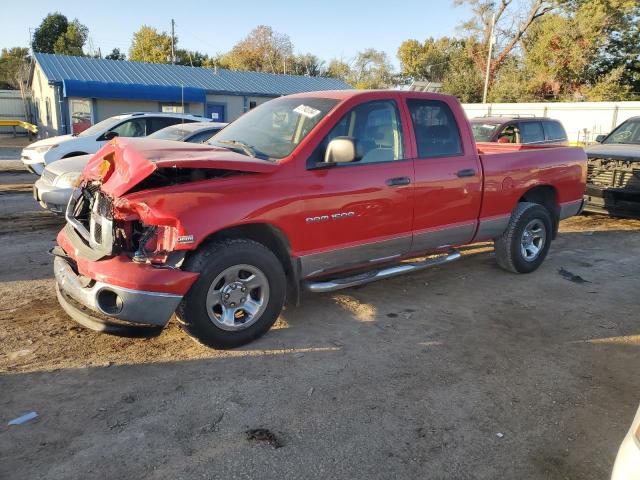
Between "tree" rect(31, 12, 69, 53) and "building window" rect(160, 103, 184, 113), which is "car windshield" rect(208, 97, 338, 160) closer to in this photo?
"building window" rect(160, 103, 184, 113)

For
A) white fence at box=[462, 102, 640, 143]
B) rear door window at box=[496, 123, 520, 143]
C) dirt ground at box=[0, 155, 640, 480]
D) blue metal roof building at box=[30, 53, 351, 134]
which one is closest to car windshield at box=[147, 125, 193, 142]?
dirt ground at box=[0, 155, 640, 480]

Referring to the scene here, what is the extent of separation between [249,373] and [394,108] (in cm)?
274

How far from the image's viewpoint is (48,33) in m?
56.6

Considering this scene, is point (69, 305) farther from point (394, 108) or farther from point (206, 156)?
point (394, 108)

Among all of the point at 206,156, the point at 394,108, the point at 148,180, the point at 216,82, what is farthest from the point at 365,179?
the point at 216,82

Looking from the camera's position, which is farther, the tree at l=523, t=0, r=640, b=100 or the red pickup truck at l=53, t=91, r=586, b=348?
the tree at l=523, t=0, r=640, b=100

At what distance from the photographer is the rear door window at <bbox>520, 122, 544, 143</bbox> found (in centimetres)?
1093

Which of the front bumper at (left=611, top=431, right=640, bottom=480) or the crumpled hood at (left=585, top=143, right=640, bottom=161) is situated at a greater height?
the crumpled hood at (left=585, top=143, right=640, bottom=161)

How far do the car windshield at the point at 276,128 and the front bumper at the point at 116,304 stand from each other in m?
1.52

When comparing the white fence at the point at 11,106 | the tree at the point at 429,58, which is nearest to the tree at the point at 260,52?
the tree at the point at 429,58

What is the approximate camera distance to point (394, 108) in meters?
4.82

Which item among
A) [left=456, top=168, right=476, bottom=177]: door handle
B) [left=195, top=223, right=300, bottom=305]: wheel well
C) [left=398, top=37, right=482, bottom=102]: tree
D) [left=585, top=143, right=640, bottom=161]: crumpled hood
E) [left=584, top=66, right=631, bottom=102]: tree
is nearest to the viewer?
[left=195, top=223, right=300, bottom=305]: wheel well

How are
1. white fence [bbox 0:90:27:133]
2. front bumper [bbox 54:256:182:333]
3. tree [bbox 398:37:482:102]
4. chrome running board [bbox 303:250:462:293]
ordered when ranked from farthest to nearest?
1. tree [bbox 398:37:482:102]
2. white fence [bbox 0:90:27:133]
3. chrome running board [bbox 303:250:462:293]
4. front bumper [bbox 54:256:182:333]

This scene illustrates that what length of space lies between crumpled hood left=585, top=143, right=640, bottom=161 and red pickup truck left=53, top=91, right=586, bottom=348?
13.7 feet
